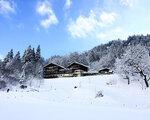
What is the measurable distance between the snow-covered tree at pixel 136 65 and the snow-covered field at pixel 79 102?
121 inches

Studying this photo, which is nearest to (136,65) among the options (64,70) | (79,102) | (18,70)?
(79,102)

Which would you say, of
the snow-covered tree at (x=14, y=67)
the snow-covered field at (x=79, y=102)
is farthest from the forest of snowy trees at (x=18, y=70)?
the snow-covered field at (x=79, y=102)

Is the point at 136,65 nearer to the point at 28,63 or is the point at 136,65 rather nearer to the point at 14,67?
the point at 28,63

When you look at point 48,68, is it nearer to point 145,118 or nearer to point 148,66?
point 148,66

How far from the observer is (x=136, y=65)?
2473 inches

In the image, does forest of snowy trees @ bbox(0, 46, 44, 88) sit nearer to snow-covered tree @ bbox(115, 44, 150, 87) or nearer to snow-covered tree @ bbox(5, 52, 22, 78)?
snow-covered tree @ bbox(5, 52, 22, 78)

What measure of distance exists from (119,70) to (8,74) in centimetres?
3361

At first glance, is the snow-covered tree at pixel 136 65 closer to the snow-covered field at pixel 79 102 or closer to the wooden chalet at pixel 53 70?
the snow-covered field at pixel 79 102

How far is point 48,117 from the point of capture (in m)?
13.6

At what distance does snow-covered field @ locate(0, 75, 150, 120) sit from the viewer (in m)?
14.3

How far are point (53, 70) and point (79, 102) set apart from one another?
8086 centimetres

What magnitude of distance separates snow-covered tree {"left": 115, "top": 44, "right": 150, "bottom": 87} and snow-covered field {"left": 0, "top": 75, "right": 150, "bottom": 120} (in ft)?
10.1

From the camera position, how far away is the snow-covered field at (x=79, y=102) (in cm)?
1432

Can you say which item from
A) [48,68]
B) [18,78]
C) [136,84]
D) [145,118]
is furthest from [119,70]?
[145,118]
